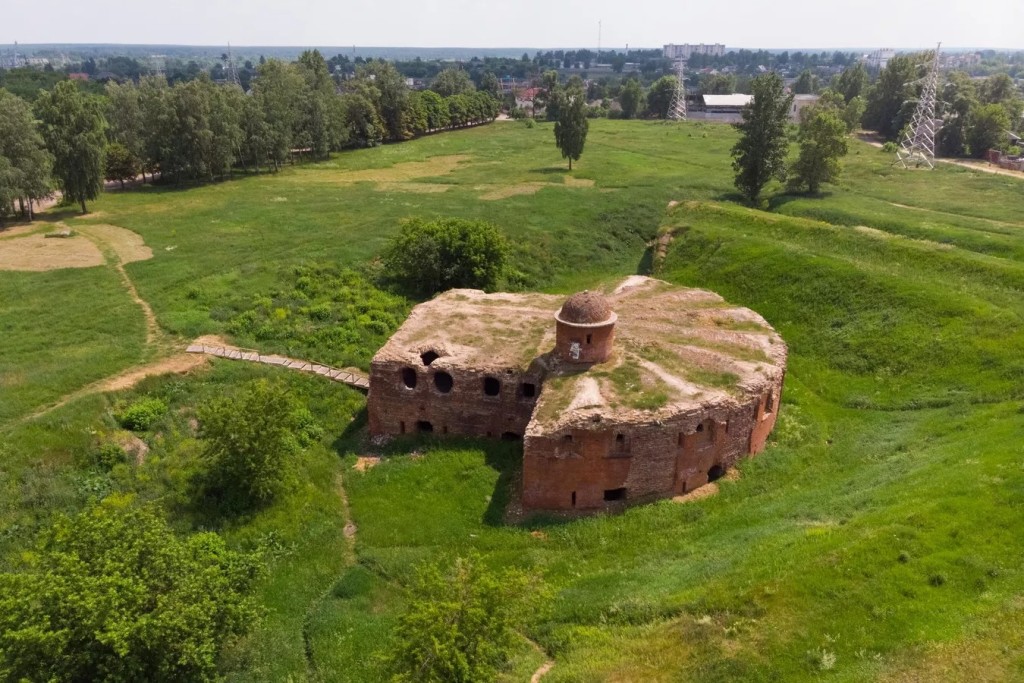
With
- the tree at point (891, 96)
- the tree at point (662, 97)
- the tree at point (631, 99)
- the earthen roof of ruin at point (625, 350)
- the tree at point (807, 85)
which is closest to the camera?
the earthen roof of ruin at point (625, 350)

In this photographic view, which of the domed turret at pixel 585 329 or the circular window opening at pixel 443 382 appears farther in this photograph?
the circular window opening at pixel 443 382

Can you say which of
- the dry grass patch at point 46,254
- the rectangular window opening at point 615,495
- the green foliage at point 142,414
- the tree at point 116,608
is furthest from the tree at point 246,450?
the dry grass patch at point 46,254

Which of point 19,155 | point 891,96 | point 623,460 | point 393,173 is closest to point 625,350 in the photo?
point 623,460

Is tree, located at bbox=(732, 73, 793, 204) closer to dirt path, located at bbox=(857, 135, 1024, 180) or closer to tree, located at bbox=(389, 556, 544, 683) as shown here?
dirt path, located at bbox=(857, 135, 1024, 180)

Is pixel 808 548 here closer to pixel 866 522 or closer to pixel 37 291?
pixel 866 522

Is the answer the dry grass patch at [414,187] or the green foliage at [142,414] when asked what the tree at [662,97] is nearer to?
the dry grass patch at [414,187]

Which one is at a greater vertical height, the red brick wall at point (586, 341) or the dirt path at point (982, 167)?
the red brick wall at point (586, 341)
